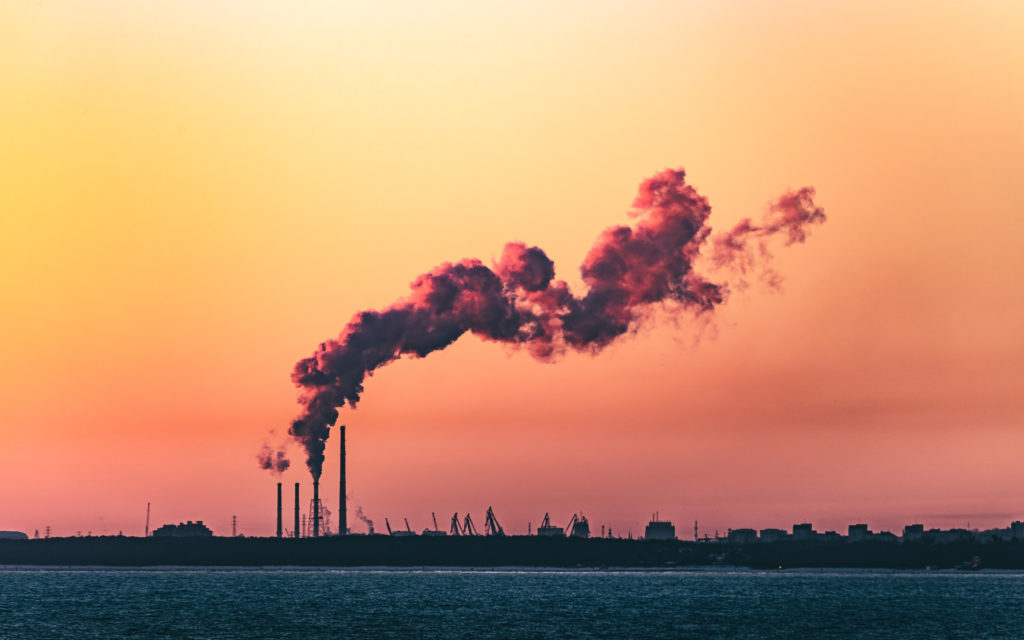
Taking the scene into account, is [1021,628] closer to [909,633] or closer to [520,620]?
[909,633]

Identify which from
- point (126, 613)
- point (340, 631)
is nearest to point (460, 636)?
point (340, 631)

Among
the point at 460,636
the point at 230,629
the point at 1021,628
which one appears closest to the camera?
the point at 460,636

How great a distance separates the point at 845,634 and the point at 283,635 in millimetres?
67545

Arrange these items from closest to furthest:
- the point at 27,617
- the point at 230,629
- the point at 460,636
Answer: the point at 460,636 < the point at 230,629 < the point at 27,617

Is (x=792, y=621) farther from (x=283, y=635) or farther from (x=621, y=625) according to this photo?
(x=283, y=635)

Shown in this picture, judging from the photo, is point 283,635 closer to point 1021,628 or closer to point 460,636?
point 460,636

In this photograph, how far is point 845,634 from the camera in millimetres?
167125

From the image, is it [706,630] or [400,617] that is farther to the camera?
[400,617]

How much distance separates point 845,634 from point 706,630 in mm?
16762

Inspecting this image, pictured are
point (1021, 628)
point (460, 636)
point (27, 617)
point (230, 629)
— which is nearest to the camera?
point (460, 636)

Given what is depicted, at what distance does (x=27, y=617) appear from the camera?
191 metres

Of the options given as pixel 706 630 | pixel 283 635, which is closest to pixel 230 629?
pixel 283 635

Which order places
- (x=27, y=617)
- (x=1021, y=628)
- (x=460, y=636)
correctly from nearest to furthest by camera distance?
(x=460, y=636), (x=1021, y=628), (x=27, y=617)

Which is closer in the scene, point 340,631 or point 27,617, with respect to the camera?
point 340,631
